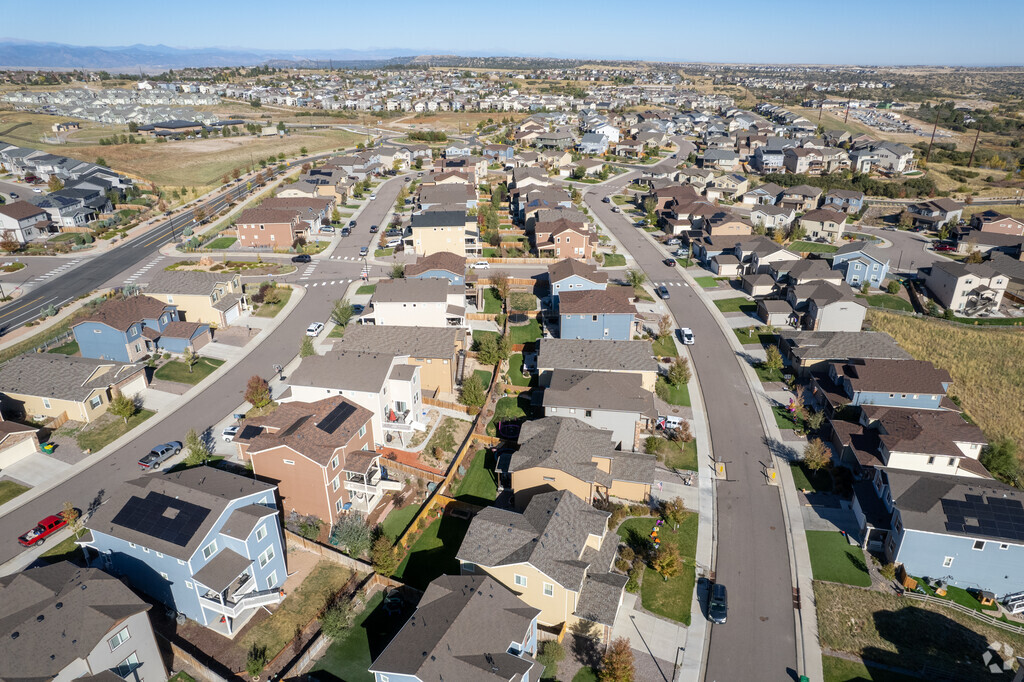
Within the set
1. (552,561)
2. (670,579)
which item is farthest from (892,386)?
(552,561)

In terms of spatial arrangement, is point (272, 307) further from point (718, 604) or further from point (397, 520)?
point (718, 604)

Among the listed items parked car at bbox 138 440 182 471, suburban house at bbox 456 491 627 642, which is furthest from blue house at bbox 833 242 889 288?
parked car at bbox 138 440 182 471

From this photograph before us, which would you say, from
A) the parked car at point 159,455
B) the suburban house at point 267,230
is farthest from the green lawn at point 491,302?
the suburban house at point 267,230

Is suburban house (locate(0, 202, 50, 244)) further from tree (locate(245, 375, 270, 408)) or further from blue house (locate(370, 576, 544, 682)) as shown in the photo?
blue house (locate(370, 576, 544, 682))

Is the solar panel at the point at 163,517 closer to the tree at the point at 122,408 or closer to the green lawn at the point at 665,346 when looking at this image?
the tree at the point at 122,408

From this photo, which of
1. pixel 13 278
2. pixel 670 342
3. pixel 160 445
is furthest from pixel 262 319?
pixel 670 342
